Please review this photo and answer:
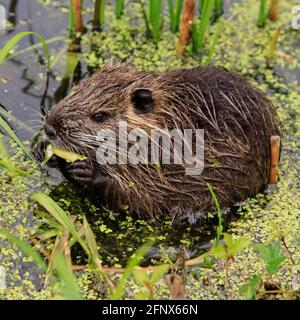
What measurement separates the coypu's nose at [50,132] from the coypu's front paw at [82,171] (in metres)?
0.20

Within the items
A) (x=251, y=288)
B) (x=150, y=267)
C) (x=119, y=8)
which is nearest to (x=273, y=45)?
(x=119, y=8)

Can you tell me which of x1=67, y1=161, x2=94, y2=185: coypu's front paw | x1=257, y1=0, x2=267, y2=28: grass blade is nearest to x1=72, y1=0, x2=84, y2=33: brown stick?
x1=257, y1=0, x2=267, y2=28: grass blade

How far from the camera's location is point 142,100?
487 centimetres

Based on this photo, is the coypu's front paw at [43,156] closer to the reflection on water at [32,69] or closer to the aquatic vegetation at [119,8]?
the reflection on water at [32,69]

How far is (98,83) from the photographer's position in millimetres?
4945

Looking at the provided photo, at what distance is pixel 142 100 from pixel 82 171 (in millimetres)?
520

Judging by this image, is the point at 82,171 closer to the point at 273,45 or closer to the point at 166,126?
the point at 166,126

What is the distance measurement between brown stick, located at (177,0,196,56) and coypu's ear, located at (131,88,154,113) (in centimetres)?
132

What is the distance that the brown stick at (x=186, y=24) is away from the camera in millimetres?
5973

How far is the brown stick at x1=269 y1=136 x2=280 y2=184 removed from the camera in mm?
5137

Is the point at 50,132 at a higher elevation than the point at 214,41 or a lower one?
lower

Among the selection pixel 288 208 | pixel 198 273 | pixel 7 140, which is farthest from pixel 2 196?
pixel 288 208
